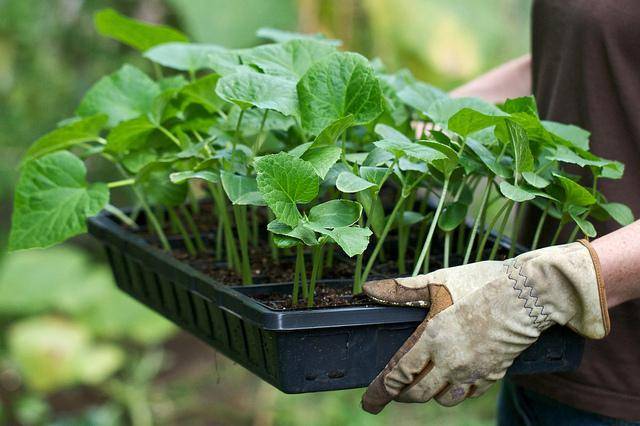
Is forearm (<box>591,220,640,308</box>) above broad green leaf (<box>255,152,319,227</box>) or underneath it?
underneath

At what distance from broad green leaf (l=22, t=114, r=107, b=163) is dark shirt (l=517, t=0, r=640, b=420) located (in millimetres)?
571

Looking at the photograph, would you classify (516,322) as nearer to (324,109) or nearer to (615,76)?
(324,109)

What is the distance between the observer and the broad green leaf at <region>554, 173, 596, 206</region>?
0.89 metres

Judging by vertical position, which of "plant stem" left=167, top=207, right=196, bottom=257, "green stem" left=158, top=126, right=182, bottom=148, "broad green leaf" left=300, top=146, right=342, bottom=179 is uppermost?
"broad green leaf" left=300, top=146, right=342, bottom=179

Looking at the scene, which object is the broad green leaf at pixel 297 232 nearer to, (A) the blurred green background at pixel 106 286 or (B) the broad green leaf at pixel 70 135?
(B) the broad green leaf at pixel 70 135

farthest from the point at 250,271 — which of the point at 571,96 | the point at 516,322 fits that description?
the point at 571,96

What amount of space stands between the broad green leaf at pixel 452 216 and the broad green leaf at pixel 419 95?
12 centimetres

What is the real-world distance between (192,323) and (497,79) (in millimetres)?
614

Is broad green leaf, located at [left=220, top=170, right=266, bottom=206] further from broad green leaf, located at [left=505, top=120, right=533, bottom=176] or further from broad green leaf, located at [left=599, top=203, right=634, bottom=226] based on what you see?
broad green leaf, located at [left=599, top=203, right=634, bottom=226]

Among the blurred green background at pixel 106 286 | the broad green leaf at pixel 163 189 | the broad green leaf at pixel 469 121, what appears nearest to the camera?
the broad green leaf at pixel 469 121

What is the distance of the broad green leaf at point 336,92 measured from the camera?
91 cm

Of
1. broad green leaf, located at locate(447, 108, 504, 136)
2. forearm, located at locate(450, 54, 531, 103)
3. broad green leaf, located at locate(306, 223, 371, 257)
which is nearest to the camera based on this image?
broad green leaf, located at locate(306, 223, 371, 257)

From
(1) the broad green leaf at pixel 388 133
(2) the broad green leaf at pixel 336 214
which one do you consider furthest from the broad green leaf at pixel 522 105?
(2) the broad green leaf at pixel 336 214

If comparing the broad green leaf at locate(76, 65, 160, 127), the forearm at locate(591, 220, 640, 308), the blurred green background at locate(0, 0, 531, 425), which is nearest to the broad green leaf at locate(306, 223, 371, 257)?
the forearm at locate(591, 220, 640, 308)
